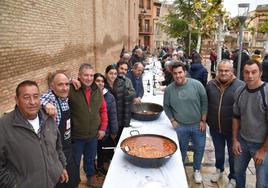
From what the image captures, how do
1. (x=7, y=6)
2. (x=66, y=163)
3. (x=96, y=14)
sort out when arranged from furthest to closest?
1. (x=96, y=14)
2. (x=7, y=6)
3. (x=66, y=163)

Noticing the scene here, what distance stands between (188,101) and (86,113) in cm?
143

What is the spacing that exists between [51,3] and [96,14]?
5.51 metres

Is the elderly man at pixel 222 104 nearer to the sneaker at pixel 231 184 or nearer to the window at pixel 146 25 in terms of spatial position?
the sneaker at pixel 231 184

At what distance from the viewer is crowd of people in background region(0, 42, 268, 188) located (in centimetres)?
229

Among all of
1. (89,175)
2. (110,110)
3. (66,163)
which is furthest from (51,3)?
(66,163)

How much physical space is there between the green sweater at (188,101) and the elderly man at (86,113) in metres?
1.04

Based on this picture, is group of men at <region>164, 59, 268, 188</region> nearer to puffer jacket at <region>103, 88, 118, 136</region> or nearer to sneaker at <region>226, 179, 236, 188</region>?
sneaker at <region>226, 179, 236, 188</region>

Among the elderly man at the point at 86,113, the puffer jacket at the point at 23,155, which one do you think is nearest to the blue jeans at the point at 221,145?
the elderly man at the point at 86,113

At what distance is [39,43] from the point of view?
643 centimetres

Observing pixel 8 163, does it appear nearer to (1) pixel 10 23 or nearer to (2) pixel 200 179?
(2) pixel 200 179

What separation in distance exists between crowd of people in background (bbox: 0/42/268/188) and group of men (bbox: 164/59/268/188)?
0.03 feet

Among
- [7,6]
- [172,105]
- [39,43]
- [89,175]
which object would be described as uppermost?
[7,6]

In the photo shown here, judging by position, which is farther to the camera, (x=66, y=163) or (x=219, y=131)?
(x=219, y=131)

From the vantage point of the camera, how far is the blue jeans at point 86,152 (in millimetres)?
3721
